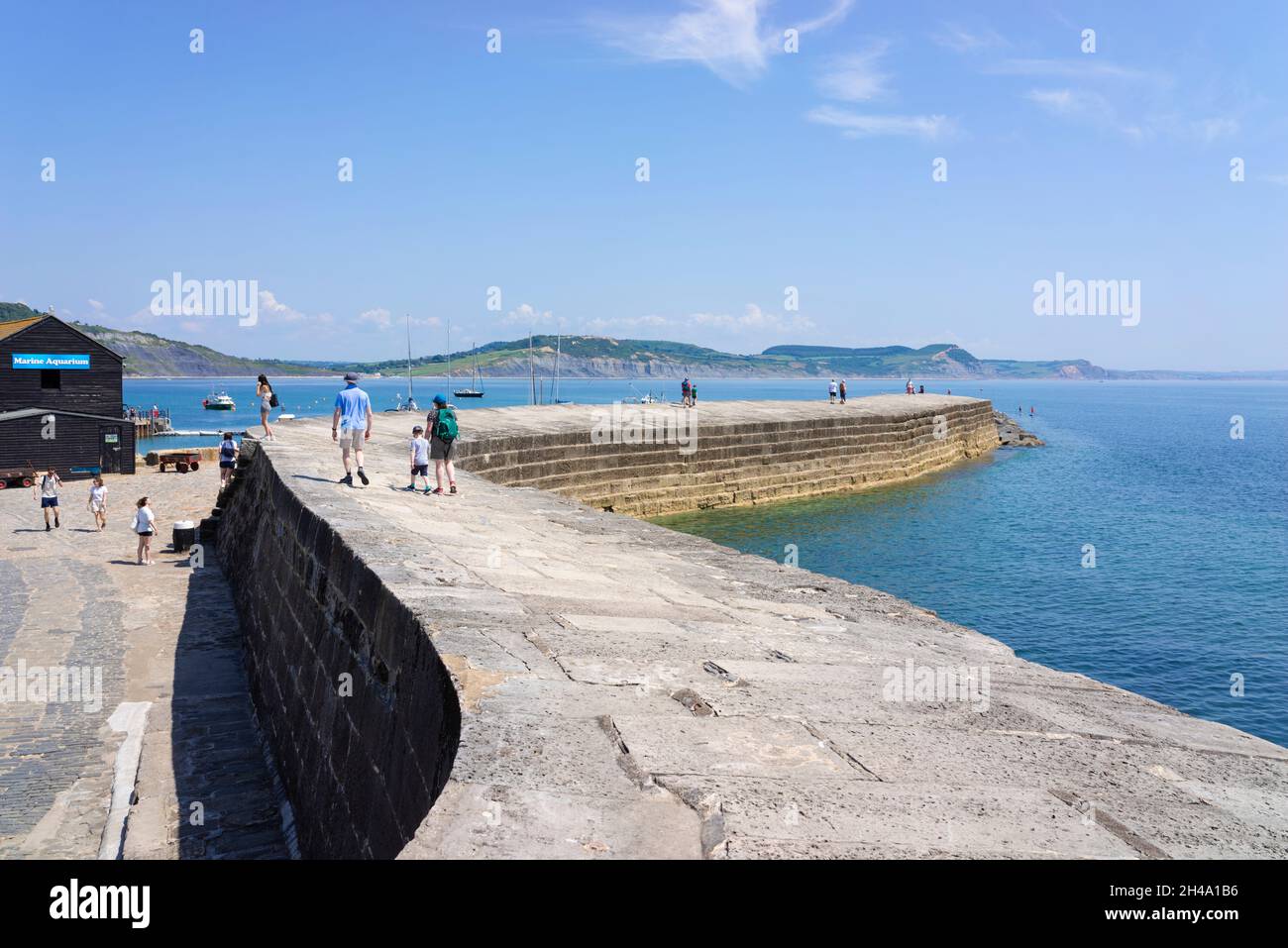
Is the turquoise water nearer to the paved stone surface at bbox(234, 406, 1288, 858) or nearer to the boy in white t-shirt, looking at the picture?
Result: the paved stone surface at bbox(234, 406, 1288, 858)

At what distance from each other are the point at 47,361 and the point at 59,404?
1.57 m

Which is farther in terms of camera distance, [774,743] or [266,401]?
Answer: [266,401]

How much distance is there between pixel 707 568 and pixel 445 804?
6.23 metres

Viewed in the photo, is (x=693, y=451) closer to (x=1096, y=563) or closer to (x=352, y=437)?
(x=1096, y=563)

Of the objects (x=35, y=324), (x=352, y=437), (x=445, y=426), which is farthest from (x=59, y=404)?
(x=445, y=426)

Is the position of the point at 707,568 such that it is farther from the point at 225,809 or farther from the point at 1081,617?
the point at 1081,617

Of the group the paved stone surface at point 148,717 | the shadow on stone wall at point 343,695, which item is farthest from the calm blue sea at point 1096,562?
the paved stone surface at point 148,717

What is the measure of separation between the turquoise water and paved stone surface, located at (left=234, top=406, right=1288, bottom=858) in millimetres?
8699

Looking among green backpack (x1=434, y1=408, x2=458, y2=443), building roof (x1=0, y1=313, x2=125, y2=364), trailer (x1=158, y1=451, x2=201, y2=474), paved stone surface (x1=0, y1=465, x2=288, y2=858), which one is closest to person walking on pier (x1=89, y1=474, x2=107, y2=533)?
paved stone surface (x1=0, y1=465, x2=288, y2=858)

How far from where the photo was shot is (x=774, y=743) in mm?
3910

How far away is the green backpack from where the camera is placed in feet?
41.0

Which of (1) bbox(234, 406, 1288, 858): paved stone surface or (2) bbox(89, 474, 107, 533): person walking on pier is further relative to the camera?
(2) bbox(89, 474, 107, 533): person walking on pier

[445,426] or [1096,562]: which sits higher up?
[445,426]

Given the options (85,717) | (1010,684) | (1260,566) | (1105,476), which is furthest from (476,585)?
(1105,476)
